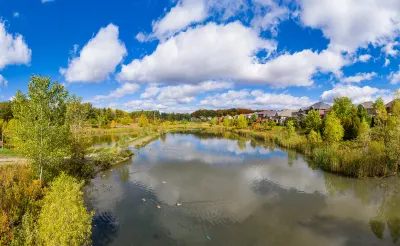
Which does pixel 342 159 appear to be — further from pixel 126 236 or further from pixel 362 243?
pixel 126 236

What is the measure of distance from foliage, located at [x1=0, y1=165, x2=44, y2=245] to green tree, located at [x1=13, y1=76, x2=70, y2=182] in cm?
130

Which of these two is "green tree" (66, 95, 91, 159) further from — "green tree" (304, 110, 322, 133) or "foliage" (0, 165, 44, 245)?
"green tree" (304, 110, 322, 133)

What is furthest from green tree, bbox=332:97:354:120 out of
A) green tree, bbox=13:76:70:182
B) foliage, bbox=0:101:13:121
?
foliage, bbox=0:101:13:121

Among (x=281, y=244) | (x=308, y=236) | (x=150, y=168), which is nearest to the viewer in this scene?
(x=281, y=244)

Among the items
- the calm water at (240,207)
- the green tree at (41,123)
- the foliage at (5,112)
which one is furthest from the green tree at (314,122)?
the foliage at (5,112)

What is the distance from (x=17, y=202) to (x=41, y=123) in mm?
5131

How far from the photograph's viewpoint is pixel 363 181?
2317 centimetres

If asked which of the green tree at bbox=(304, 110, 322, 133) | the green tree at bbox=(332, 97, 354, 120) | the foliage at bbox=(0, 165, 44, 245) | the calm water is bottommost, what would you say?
the calm water

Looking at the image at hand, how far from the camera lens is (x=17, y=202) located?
40.9ft

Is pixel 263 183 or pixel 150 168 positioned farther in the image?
pixel 150 168

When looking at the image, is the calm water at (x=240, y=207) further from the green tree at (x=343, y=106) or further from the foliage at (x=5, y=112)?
the foliage at (x=5, y=112)

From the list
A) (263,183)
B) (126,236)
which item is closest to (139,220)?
(126,236)

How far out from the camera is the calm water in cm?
1330

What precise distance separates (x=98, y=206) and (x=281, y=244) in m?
A: 12.9
